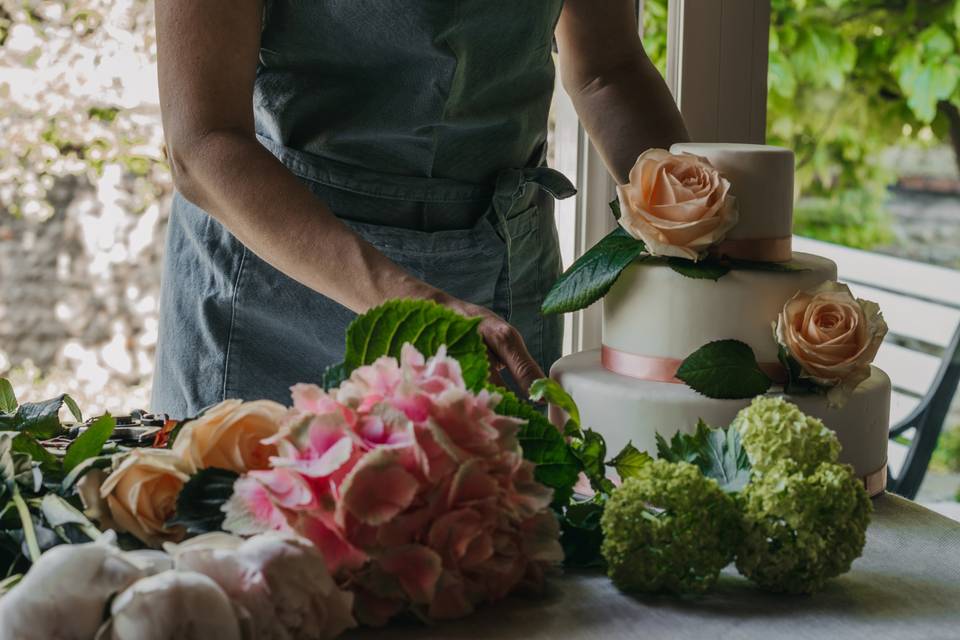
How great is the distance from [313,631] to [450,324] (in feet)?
0.72

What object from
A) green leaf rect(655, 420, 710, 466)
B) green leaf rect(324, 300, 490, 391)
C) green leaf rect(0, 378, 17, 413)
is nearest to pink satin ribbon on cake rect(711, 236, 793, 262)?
green leaf rect(655, 420, 710, 466)

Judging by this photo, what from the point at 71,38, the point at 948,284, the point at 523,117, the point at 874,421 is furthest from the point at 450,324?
the point at 948,284

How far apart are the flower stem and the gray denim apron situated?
673 millimetres

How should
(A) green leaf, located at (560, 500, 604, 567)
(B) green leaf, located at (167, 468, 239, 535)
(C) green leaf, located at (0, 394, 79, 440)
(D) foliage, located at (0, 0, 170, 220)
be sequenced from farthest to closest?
(D) foliage, located at (0, 0, 170, 220)
(C) green leaf, located at (0, 394, 79, 440)
(A) green leaf, located at (560, 500, 604, 567)
(B) green leaf, located at (167, 468, 239, 535)

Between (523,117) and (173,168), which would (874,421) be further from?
(173,168)

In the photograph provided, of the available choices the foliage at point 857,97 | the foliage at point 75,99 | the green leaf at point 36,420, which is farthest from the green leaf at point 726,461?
the foliage at point 857,97

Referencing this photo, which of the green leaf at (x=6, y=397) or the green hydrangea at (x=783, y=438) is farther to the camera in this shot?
the green leaf at (x=6, y=397)

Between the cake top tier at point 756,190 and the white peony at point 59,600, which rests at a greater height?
the cake top tier at point 756,190

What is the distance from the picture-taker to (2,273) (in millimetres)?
2787

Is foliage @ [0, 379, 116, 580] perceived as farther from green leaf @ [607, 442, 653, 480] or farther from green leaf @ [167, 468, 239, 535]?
green leaf @ [607, 442, 653, 480]

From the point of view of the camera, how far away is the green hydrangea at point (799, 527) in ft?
2.19

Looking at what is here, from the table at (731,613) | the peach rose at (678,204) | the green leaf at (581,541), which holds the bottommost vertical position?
the table at (731,613)

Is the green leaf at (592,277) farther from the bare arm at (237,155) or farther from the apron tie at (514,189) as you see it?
the apron tie at (514,189)

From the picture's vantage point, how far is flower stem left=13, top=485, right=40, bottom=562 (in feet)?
1.97
